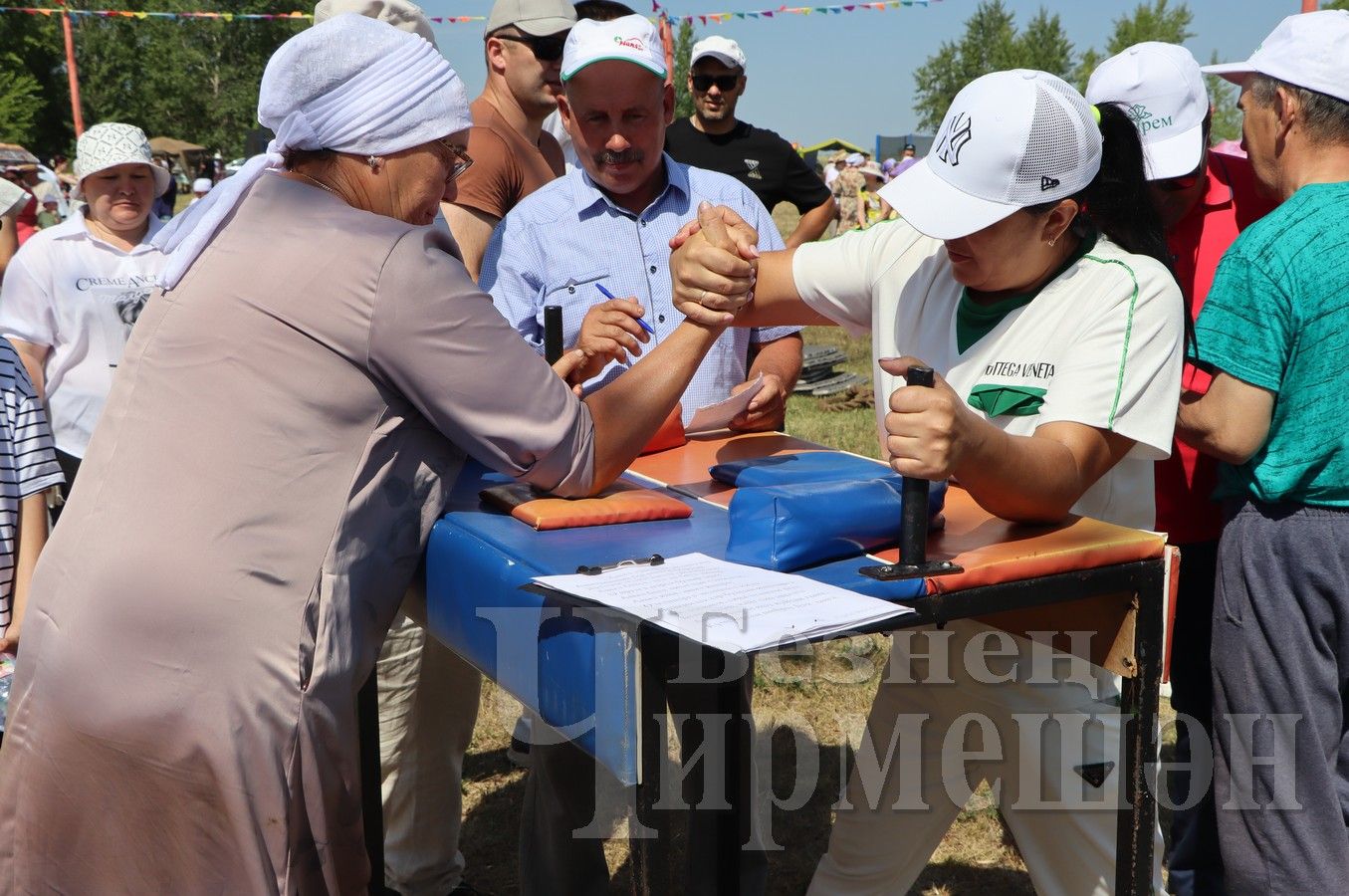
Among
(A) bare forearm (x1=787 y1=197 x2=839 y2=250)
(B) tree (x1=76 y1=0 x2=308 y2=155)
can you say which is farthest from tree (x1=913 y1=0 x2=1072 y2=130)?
(A) bare forearm (x1=787 y1=197 x2=839 y2=250)

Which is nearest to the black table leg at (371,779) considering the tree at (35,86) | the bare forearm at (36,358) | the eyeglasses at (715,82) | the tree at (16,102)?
the bare forearm at (36,358)

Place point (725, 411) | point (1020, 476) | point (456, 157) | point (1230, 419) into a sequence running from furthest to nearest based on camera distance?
point (725, 411), point (1230, 419), point (456, 157), point (1020, 476)

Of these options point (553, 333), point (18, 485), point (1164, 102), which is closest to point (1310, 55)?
point (1164, 102)

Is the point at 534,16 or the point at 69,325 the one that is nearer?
the point at 534,16

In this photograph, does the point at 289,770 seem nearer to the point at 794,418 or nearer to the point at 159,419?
the point at 159,419

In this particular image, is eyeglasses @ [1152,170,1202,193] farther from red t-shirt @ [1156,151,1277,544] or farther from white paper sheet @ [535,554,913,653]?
white paper sheet @ [535,554,913,653]

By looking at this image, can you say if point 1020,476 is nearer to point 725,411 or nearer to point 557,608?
point 557,608

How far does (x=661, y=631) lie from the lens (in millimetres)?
1407

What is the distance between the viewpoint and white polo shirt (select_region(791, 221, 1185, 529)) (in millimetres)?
1767

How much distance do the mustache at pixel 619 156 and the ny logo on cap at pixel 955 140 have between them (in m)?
1.04

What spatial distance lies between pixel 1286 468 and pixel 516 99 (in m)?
2.42

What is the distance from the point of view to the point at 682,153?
18.9 ft

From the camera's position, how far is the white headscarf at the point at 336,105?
1.66 m

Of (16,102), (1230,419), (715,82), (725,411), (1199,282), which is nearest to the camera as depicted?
(1230,419)
